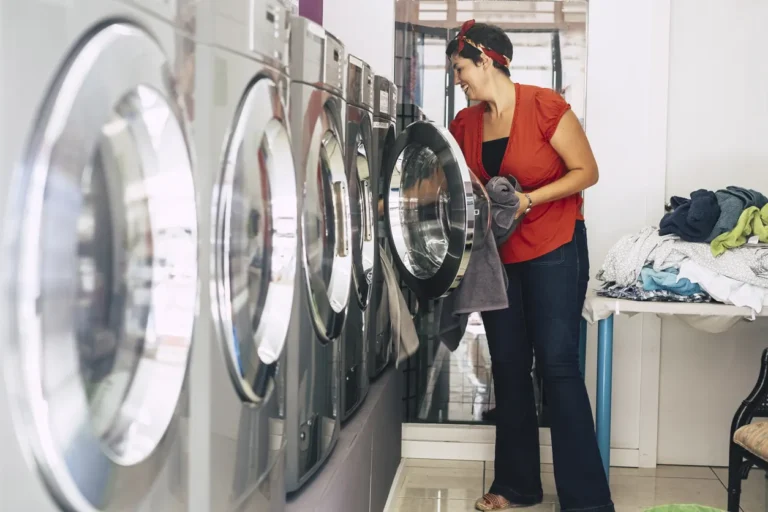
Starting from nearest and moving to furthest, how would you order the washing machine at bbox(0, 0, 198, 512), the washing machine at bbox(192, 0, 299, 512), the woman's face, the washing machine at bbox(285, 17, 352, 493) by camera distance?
1. the washing machine at bbox(0, 0, 198, 512)
2. the washing machine at bbox(192, 0, 299, 512)
3. the washing machine at bbox(285, 17, 352, 493)
4. the woman's face

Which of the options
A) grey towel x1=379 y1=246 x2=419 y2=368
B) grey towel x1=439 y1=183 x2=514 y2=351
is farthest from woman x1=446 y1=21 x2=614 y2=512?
grey towel x1=379 y1=246 x2=419 y2=368

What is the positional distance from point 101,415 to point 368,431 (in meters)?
1.38

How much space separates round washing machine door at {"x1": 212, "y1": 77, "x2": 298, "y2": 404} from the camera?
109 cm

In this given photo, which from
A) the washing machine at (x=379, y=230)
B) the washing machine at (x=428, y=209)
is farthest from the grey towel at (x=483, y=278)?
the washing machine at (x=379, y=230)

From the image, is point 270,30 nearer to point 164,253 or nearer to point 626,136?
point 164,253

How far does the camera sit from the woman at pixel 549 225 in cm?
238

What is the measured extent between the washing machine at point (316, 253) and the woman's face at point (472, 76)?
697 millimetres

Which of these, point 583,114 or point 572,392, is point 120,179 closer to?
point 572,392

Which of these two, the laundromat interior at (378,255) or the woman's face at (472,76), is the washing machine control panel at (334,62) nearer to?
the laundromat interior at (378,255)

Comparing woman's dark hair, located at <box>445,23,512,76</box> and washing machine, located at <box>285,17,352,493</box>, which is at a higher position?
woman's dark hair, located at <box>445,23,512,76</box>

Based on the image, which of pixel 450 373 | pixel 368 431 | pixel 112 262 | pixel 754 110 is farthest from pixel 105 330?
pixel 754 110

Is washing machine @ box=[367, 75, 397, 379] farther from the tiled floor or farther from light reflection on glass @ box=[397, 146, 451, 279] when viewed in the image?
the tiled floor

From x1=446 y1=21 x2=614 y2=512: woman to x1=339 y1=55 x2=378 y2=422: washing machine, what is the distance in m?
0.43

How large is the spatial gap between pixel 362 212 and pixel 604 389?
3.22ft
